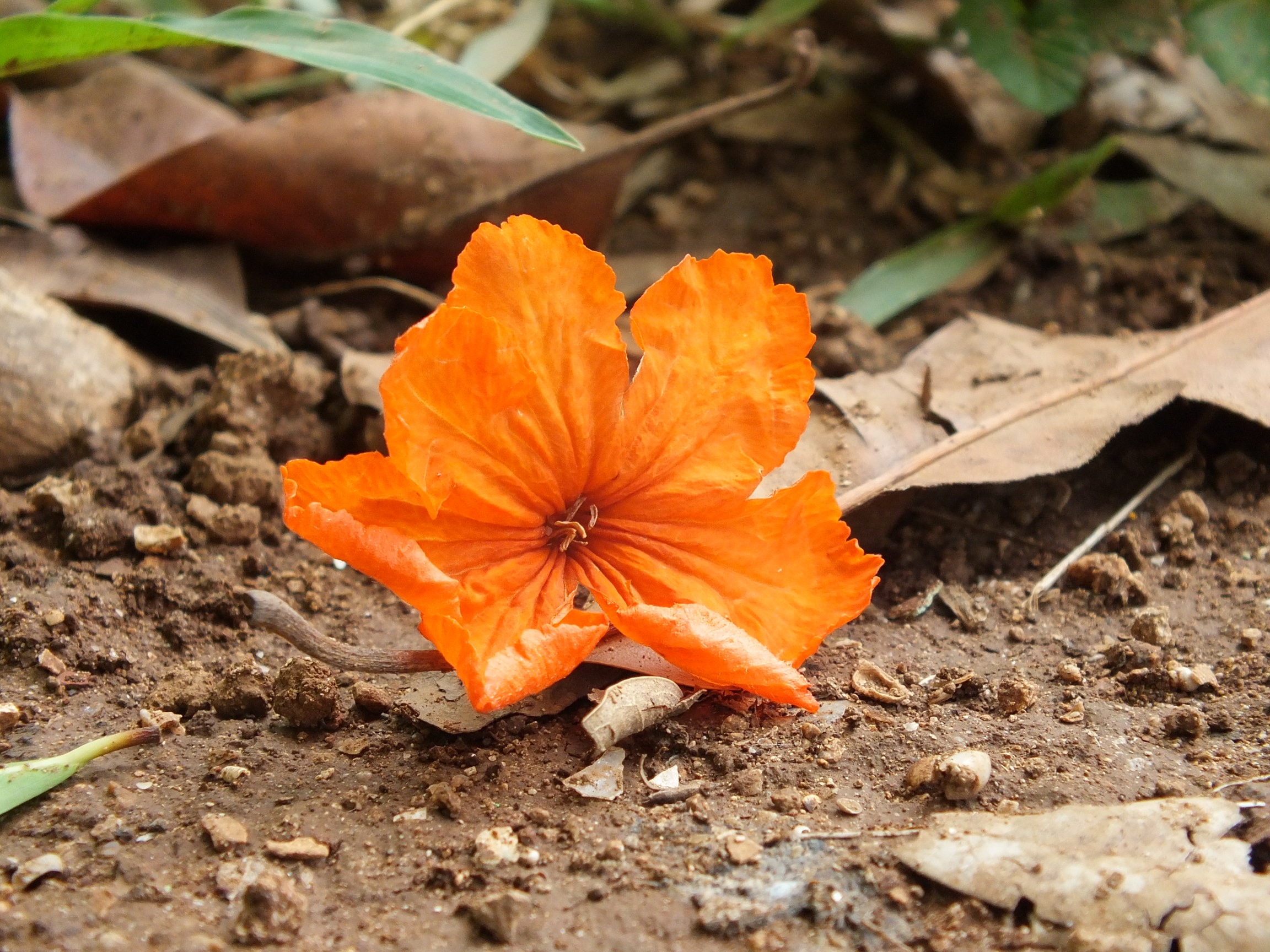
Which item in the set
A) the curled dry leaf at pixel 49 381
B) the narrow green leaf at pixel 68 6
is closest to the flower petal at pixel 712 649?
the curled dry leaf at pixel 49 381

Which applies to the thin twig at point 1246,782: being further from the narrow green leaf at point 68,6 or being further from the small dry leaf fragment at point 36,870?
the narrow green leaf at point 68,6

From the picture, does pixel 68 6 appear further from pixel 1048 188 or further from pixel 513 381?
pixel 1048 188

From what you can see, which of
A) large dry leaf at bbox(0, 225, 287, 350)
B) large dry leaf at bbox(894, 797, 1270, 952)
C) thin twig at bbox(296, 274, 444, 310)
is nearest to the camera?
large dry leaf at bbox(894, 797, 1270, 952)

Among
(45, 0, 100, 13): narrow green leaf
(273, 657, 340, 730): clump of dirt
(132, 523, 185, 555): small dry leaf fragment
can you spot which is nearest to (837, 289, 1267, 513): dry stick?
(273, 657, 340, 730): clump of dirt

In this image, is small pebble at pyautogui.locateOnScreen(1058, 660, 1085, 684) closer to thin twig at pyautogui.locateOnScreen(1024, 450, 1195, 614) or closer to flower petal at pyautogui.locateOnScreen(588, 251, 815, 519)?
thin twig at pyautogui.locateOnScreen(1024, 450, 1195, 614)

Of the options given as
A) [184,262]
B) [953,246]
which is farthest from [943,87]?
[184,262]

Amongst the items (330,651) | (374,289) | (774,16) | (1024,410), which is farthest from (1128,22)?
(330,651)
